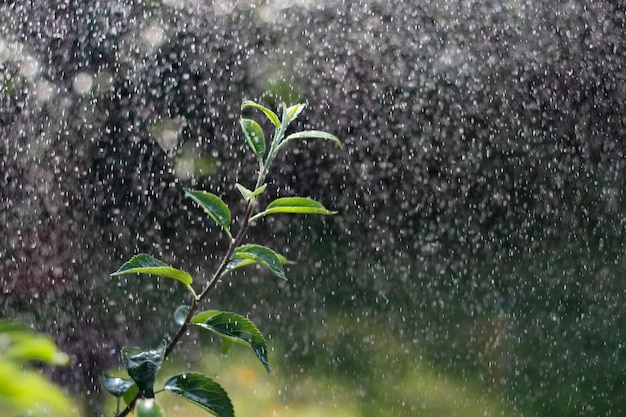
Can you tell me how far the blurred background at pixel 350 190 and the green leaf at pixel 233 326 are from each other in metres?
1.31

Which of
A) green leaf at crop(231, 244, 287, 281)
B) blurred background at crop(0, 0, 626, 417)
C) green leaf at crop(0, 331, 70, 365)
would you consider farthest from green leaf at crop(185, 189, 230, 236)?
blurred background at crop(0, 0, 626, 417)

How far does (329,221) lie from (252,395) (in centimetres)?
73

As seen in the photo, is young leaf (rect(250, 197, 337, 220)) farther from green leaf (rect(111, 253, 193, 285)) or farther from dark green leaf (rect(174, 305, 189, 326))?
dark green leaf (rect(174, 305, 189, 326))

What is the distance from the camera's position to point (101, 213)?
2184 millimetres

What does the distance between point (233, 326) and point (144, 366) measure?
8 cm

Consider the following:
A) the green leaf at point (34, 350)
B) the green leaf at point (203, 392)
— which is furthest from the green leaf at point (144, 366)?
the green leaf at point (34, 350)

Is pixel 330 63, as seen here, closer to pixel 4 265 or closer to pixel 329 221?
pixel 329 221

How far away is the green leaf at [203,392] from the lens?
0.62m

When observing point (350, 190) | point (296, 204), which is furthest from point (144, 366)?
point (350, 190)

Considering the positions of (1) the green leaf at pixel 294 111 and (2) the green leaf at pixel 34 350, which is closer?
(2) the green leaf at pixel 34 350

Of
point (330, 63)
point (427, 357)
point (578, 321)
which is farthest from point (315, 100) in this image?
point (578, 321)

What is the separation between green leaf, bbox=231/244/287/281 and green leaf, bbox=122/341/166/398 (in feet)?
0.33

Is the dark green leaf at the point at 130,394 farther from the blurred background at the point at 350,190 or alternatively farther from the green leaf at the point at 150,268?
the blurred background at the point at 350,190

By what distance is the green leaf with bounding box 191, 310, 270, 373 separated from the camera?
655 mm
